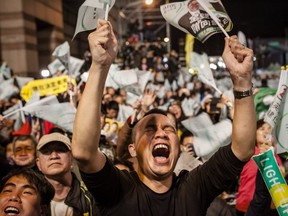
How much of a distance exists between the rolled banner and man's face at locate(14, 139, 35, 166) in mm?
2567

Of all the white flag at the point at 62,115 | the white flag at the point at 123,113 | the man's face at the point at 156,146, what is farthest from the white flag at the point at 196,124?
the white flag at the point at 123,113

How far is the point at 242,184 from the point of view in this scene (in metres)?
4.05

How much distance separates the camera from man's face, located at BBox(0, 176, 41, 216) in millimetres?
2670

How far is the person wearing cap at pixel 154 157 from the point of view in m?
2.07

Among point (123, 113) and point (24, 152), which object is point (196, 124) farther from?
point (123, 113)

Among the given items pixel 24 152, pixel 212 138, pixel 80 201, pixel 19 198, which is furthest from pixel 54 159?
pixel 212 138

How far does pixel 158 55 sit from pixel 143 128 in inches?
630

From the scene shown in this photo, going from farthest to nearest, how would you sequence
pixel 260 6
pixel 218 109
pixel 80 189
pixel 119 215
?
1. pixel 260 6
2. pixel 218 109
3. pixel 80 189
4. pixel 119 215

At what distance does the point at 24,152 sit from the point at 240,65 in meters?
2.82

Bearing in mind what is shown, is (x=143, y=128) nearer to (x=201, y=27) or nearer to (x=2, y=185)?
(x=201, y=27)

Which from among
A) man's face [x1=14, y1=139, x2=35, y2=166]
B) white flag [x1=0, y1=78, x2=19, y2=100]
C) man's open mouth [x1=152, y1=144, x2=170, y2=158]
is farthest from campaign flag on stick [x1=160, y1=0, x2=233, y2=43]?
white flag [x1=0, y1=78, x2=19, y2=100]

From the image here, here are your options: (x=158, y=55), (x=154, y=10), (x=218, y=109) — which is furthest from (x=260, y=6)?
(x=218, y=109)

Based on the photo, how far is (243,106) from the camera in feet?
7.72

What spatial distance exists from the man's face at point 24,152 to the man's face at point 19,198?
1.62 meters
